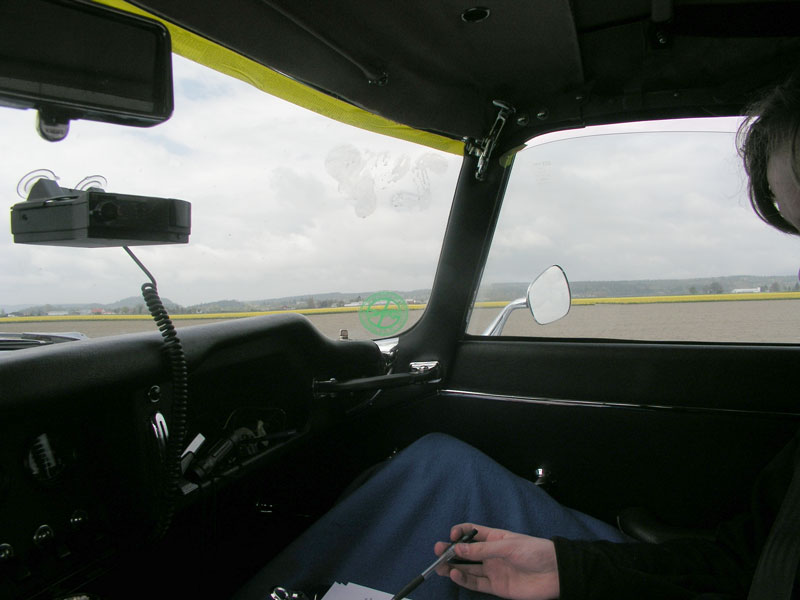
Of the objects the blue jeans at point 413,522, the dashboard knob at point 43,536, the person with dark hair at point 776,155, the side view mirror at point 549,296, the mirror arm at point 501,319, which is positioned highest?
the person with dark hair at point 776,155

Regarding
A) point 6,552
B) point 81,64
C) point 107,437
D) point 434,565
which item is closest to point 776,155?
point 434,565

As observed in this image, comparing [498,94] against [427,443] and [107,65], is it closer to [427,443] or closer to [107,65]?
[427,443]

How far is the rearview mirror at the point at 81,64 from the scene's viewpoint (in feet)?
2.74

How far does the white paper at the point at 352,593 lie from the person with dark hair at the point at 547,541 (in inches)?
1.1

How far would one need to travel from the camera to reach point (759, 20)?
155 cm

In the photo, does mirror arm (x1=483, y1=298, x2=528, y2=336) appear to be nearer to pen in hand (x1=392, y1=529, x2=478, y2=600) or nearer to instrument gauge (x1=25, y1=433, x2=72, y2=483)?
pen in hand (x1=392, y1=529, x2=478, y2=600)

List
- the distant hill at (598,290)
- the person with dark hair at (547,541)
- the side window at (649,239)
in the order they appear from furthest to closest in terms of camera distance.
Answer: the side window at (649,239) < the distant hill at (598,290) < the person with dark hair at (547,541)

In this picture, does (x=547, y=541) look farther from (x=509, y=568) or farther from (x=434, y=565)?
(x=434, y=565)

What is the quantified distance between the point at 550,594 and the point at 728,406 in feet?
3.77

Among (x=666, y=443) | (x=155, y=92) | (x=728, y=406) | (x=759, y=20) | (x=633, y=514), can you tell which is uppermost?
(x=759, y=20)

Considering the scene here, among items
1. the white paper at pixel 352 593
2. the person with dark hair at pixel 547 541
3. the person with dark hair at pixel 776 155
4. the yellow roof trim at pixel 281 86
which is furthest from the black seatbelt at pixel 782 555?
the yellow roof trim at pixel 281 86

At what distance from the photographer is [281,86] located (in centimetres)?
163

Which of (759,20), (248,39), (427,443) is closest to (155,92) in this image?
(248,39)

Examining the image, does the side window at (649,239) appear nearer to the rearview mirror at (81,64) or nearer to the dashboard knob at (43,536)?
the rearview mirror at (81,64)
